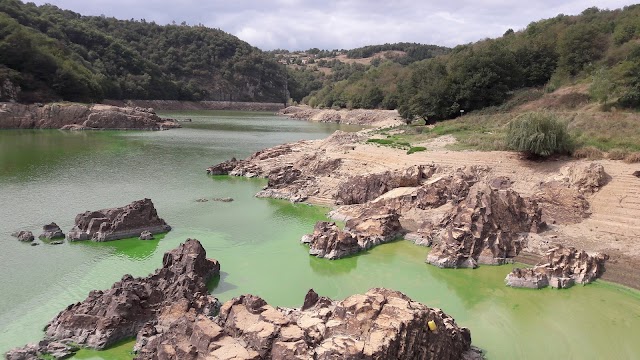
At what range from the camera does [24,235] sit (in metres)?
20.1

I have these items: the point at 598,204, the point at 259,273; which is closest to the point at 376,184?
the point at 598,204

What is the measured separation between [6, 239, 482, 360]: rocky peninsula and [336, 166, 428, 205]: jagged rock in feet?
45.7

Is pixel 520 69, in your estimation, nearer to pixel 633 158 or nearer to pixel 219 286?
pixel 633 158

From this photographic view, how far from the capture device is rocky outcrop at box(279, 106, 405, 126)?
3251 inches

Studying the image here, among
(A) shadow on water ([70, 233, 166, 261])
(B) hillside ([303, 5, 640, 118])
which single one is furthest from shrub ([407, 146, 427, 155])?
(B) hillside ([303, 5, 640, 118])

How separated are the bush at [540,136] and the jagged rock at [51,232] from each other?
71.4 feet

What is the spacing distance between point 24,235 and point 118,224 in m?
3.64

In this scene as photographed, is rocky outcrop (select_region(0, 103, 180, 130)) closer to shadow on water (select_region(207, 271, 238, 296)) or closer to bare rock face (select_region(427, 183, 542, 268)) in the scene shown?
shadow on water (select_region(207, 271, 238, 296))

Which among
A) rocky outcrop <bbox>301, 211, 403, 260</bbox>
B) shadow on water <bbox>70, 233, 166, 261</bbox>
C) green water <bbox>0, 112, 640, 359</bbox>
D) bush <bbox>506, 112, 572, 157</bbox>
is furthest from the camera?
bush <bbox>506, 112, 572, 157</bbox>

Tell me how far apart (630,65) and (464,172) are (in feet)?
71.7

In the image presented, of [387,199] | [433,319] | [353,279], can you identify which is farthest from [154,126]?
[433,319]

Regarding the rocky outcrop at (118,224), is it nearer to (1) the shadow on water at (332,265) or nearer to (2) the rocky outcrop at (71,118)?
(1) the shadow on water at (332,265)

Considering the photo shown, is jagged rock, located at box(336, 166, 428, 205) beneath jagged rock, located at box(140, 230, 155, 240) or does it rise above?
above

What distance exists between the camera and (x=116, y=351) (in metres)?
11.7
